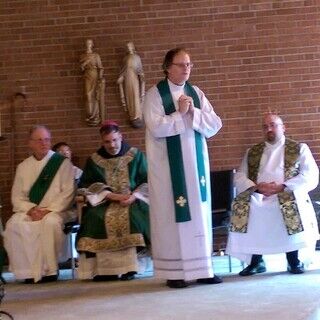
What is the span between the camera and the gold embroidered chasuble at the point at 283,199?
5863mm

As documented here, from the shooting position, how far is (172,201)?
5441 mm

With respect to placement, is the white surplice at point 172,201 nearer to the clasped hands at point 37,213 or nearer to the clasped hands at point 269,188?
the clasped hands at point 269,188

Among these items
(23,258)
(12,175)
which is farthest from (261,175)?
(12,175)

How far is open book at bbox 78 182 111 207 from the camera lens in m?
6.35

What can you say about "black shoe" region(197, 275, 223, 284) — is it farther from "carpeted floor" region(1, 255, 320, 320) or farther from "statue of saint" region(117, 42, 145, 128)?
"statue of saint" region(117, 42, 145, 128)

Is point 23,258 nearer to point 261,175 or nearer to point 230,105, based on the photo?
point 261,175

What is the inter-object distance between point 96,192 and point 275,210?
5.14 ft

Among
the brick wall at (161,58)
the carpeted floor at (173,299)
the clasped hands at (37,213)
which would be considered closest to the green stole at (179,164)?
the carpeted floor at (173,299)

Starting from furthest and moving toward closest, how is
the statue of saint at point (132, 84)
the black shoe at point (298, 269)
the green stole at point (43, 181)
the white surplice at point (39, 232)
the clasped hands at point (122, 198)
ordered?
the statue of saint at point (132, 84)
the green stole at point (43, 181)
the white surplice at point (39, 232)
the clasped hands at point (122, 198)
the black shoe at point (298, 269)

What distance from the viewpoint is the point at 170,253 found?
5.43 meters

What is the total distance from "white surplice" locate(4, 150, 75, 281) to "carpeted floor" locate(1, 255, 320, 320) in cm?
25

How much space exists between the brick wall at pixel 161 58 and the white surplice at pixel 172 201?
7.47ft

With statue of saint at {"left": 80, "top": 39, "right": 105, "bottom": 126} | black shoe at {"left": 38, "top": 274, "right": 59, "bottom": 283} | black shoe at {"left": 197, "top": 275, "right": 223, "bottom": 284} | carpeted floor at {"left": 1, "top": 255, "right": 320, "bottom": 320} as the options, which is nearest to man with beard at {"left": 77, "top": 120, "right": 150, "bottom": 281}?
carpeted floor at {"left": 1, "top": 255, "right": 320, "bottom": 320}

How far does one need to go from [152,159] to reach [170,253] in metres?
0.73
